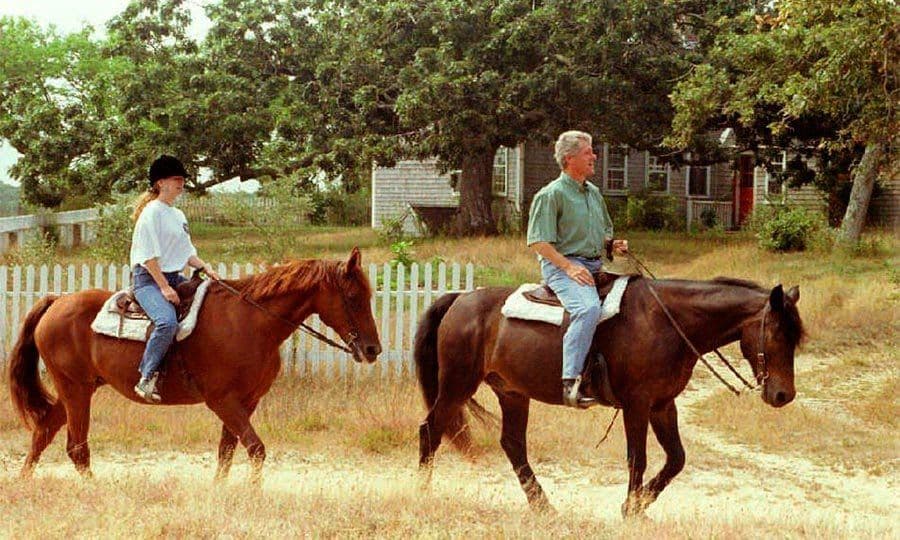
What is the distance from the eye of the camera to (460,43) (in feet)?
94.2

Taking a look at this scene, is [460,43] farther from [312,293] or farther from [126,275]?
[312,293]

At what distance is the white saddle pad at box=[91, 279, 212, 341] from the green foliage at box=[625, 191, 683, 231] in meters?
28.9

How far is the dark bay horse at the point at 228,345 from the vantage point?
312 inches

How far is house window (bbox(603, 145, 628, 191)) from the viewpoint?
126 ft

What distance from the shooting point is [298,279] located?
8109mm

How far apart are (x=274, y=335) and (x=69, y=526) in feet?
7.30

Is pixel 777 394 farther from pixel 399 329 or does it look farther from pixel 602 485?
pixel 399 329

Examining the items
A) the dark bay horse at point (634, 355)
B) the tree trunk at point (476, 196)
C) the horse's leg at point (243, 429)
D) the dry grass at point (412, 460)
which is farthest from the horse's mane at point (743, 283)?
the tree trunk at point (476, 196)

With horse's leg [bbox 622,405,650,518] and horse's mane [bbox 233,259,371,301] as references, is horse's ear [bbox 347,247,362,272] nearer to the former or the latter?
horse's mane [bbox 233,259,371,301]

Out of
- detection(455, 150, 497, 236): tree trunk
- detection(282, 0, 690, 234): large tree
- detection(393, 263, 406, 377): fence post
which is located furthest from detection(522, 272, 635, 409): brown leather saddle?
detection(455, 150, 497, 236): tree trunk

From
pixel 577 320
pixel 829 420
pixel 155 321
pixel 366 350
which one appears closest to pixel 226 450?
pixel 155 321

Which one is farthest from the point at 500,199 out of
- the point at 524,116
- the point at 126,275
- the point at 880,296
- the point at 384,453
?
the point at 384,453

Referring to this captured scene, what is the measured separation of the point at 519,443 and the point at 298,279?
2062 millimetres

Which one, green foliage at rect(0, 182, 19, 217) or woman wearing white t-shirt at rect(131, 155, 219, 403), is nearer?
woman wearing white t-shirt at rect(131, 155, 219, 403)
